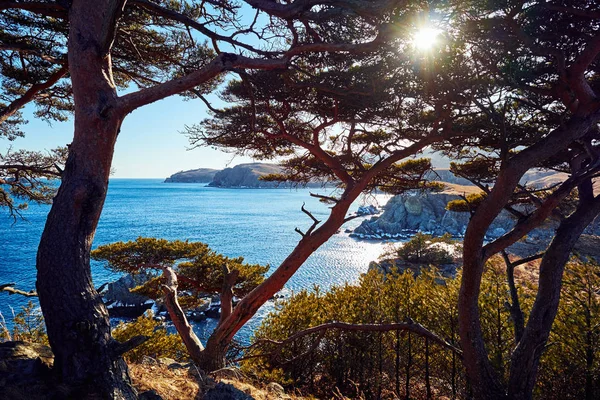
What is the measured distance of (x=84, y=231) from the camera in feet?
6.87

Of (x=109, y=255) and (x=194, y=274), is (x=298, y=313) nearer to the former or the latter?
(x=194, y=274)

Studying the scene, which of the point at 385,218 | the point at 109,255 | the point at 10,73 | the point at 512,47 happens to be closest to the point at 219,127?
the point at 10,73

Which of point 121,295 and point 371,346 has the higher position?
point 371,346

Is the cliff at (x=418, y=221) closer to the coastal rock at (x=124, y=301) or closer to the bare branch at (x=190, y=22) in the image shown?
the coastal rock at (x=124, y=301)

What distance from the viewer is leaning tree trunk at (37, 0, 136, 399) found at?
6.19 feet

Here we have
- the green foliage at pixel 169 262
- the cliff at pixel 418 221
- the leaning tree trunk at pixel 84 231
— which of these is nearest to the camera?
the leaning tree trunk at pixel 84 231

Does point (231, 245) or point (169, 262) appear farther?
point (231, 245)

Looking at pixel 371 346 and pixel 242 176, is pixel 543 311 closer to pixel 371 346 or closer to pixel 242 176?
pixel 371 346

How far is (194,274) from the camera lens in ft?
25.7

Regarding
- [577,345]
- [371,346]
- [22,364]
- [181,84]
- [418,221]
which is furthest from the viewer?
[418,221]

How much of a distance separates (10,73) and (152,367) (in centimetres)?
453

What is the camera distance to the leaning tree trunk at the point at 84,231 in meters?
1.89

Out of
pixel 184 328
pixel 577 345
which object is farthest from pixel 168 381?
pixel 577 345

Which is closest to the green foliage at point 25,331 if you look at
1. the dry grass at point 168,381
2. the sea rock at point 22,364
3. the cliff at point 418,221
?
the dry grass at point 168,381
